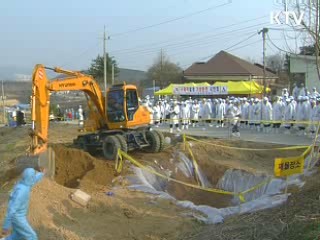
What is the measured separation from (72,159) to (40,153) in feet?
8.80

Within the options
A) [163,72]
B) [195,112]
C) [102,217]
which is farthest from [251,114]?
[163,72]

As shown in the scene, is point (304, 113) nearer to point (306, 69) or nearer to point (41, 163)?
point (306, 69)

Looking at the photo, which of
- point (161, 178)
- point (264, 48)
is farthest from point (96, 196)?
point (264, 48)

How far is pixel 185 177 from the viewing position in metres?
16.6

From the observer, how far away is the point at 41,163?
13234mm

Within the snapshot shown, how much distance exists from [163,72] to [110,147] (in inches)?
2750

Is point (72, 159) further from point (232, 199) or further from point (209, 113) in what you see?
point (209, 113)

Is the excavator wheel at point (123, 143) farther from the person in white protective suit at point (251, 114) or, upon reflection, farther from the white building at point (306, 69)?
the person in white protective suit at point (251, 114)

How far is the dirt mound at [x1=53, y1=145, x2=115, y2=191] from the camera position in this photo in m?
14.1

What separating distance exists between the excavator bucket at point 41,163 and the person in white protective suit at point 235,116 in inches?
469

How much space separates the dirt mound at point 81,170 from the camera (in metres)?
14.1

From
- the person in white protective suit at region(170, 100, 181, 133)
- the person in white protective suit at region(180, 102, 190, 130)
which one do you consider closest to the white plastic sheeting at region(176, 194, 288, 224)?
the person in white protective suit at region(170, 100, 181, 133)

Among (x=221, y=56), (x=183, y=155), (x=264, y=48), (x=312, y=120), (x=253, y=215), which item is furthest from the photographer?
(x=221, y=56)

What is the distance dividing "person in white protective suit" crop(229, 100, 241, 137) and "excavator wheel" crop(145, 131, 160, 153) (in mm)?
7446
